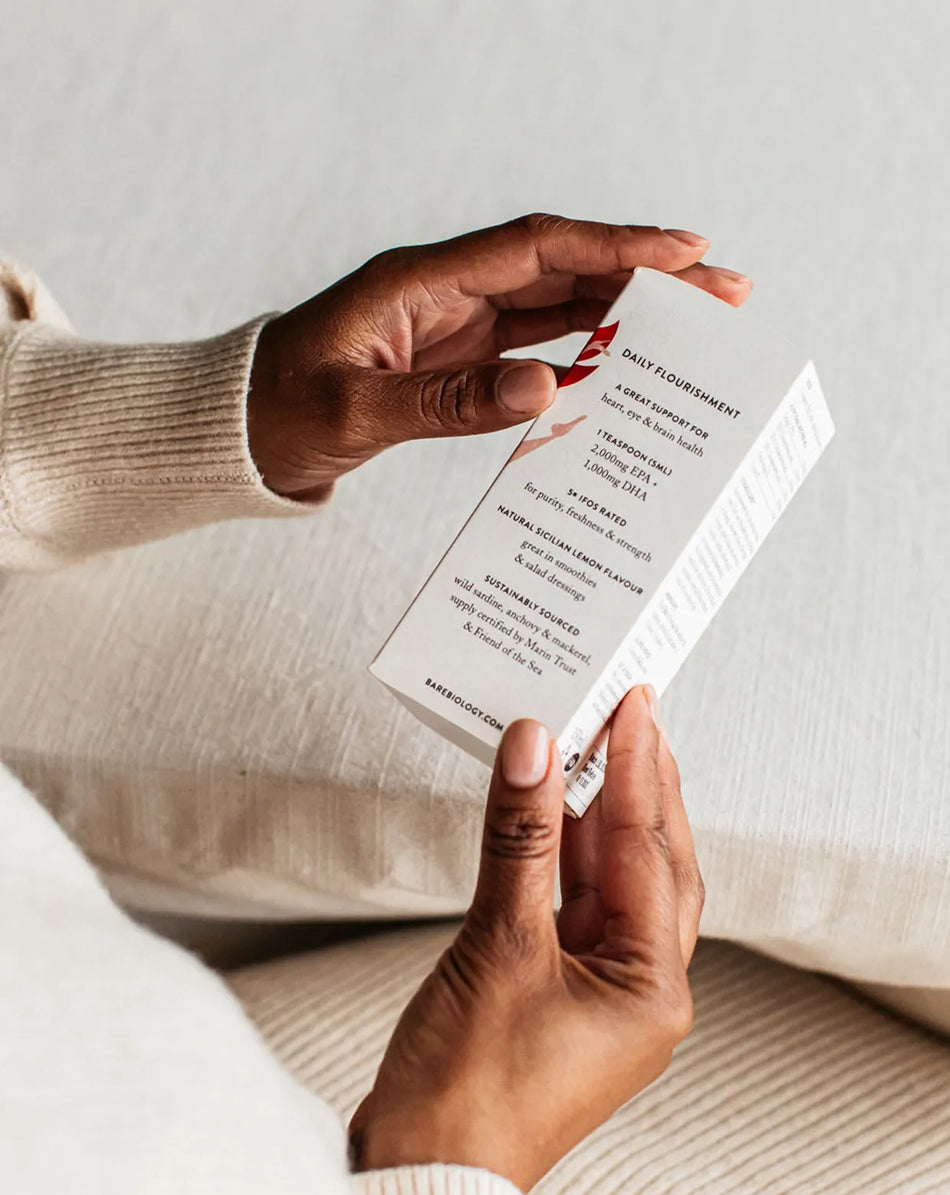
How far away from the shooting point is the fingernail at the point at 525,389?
457 millimetres

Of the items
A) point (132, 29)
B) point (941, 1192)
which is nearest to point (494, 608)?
point (941, 1192)

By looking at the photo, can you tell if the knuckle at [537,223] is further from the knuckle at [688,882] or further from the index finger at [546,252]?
the knuckle at [688,882]

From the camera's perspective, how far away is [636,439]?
1.50ft

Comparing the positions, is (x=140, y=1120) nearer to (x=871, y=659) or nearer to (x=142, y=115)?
(x=871, y=659)

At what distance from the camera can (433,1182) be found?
402 millimetres

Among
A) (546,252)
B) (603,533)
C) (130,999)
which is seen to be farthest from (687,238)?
(130,999)

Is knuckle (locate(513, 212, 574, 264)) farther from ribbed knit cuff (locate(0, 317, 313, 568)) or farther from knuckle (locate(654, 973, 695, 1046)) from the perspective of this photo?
knuckle (locate(654, 973, 695, 1046))

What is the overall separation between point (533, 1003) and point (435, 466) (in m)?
0.39

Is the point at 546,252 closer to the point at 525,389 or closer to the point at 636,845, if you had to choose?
the point at 525,389

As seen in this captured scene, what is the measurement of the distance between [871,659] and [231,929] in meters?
0.47

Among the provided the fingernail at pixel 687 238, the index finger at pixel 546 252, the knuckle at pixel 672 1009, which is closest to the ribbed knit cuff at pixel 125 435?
the index finger at pixel 546 252

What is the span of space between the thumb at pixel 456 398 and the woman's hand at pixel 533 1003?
14cm

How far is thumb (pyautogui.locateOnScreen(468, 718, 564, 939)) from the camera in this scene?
1.38ft

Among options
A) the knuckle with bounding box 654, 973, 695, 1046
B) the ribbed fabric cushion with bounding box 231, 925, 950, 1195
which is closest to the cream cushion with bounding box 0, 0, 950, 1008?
the ribbed fabric cushion with bounding box 231, 925, 950, 1195
